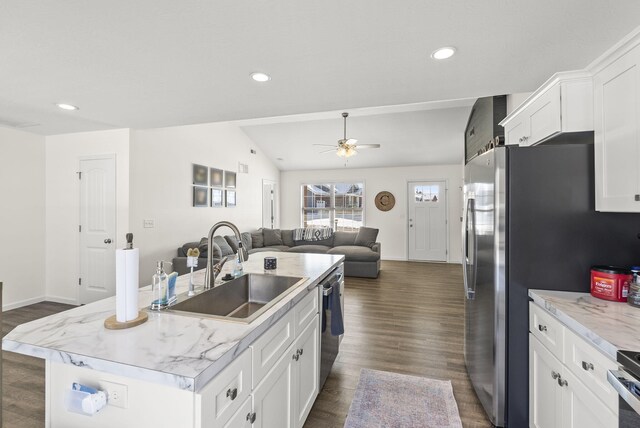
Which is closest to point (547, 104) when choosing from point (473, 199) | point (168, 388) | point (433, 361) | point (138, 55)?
point (473, 199)

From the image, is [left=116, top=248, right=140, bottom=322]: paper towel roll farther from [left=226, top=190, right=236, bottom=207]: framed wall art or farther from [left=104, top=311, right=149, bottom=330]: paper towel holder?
[left=226, top=190, right=236, bottom=207]: framed wall art

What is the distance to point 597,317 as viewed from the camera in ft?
4.21

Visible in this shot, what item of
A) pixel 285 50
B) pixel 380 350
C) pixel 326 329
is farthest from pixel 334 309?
pixel 285 50

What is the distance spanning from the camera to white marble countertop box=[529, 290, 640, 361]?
1.08 metres

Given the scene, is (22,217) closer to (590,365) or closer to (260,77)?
(260,77)

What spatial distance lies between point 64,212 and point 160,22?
3.89 meters

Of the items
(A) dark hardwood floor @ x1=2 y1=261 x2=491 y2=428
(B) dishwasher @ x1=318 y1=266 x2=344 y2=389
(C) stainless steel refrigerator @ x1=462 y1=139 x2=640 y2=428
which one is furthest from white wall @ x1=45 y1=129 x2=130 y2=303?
(C) stainless steel refrigerator @ x1=462 y1=139 x2=640 y2=428

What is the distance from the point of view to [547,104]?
1812 mm

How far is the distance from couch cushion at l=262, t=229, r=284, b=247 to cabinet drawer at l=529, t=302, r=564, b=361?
5.66 m

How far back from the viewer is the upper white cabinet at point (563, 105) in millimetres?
1646

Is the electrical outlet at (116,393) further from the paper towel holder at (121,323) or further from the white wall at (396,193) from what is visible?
the white wall at (396,193)

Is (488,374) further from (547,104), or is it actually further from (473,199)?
(547,104)

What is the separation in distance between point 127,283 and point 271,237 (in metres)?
5.82

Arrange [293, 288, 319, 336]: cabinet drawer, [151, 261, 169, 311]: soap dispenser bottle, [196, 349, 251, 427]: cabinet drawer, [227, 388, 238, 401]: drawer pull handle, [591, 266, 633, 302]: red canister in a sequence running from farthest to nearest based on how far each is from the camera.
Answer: [293, 288, 319, 336]: cabinet drawer, [591, 266, 633, 302]: red canister, [151, 261, 169, 311]: soap dispenser bottle, [227, 388, 238, 401]: drawer pull handle, [196, 349, 251, 427]: cabinet drawer
